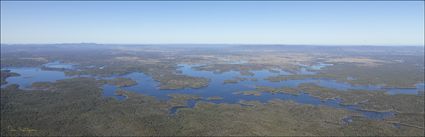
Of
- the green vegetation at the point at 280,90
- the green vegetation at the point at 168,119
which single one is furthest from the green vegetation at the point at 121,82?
the green vegetation at the point at 280,90

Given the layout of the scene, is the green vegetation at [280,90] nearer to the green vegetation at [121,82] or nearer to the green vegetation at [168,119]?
the green vegetation at [168,119]

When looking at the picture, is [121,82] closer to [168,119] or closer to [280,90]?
[168,119]

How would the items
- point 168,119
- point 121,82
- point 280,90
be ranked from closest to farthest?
point 168,119
point 280,90
point 121,82

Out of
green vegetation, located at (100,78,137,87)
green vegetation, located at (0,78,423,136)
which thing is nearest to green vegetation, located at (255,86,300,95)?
green vegetation, located at (0,78,423,136)

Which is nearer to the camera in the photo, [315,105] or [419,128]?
[419,128]

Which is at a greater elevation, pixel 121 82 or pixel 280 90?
pixel 121 82

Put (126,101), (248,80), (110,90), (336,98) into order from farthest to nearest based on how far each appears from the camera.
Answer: (248,80) → (110,90) → (336,98) → (126,101)

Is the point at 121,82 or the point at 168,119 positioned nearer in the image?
the point at 168,119

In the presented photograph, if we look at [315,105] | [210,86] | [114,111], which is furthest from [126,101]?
[315,105]

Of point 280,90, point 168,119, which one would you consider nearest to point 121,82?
point 168,119

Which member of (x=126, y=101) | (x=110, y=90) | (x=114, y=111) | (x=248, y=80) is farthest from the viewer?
(x=248, y=80)

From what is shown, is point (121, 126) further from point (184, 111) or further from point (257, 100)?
point (257, 100)
